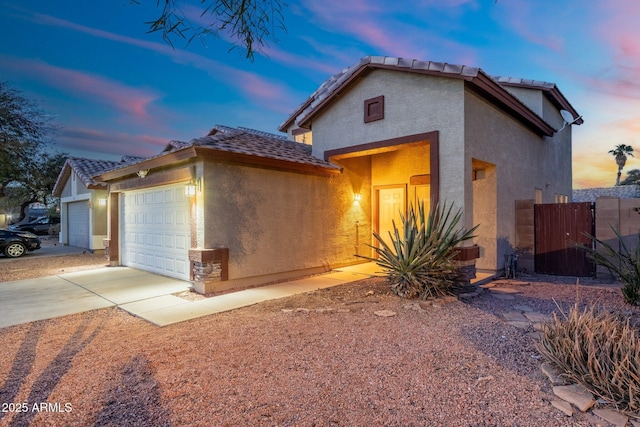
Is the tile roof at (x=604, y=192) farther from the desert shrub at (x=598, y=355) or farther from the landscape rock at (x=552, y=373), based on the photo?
the landscape rock at (x=552, y=373)

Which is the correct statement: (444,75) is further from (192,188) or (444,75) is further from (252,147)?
(192,188)

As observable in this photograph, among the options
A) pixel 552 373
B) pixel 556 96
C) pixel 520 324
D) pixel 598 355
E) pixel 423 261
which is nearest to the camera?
pixel 598 355

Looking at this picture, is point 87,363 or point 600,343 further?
point 87,363

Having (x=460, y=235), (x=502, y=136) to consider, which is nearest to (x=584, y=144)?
(x=502, y=136)

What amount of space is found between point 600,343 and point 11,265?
16.3m

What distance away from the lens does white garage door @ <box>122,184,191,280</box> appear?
335 inches

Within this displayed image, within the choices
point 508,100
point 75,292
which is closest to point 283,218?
point 75,292

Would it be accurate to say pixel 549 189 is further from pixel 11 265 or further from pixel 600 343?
pixel 11 265

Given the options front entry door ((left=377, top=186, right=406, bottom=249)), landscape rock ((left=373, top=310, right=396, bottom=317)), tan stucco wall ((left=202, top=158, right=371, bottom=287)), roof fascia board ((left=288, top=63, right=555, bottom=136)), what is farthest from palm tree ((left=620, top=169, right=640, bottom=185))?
landscape rock ((left=373, top=310, right=396, bottom=317))

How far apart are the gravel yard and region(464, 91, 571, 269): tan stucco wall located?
10.1ft

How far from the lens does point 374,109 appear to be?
8727 millimetres

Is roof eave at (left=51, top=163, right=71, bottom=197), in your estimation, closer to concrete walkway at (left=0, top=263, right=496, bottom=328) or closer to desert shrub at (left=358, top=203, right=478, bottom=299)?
concrete walkway at (left=0, top=263, right=496, bottom=328)

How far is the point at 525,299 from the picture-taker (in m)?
6.41

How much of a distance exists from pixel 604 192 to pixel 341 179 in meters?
32.4
